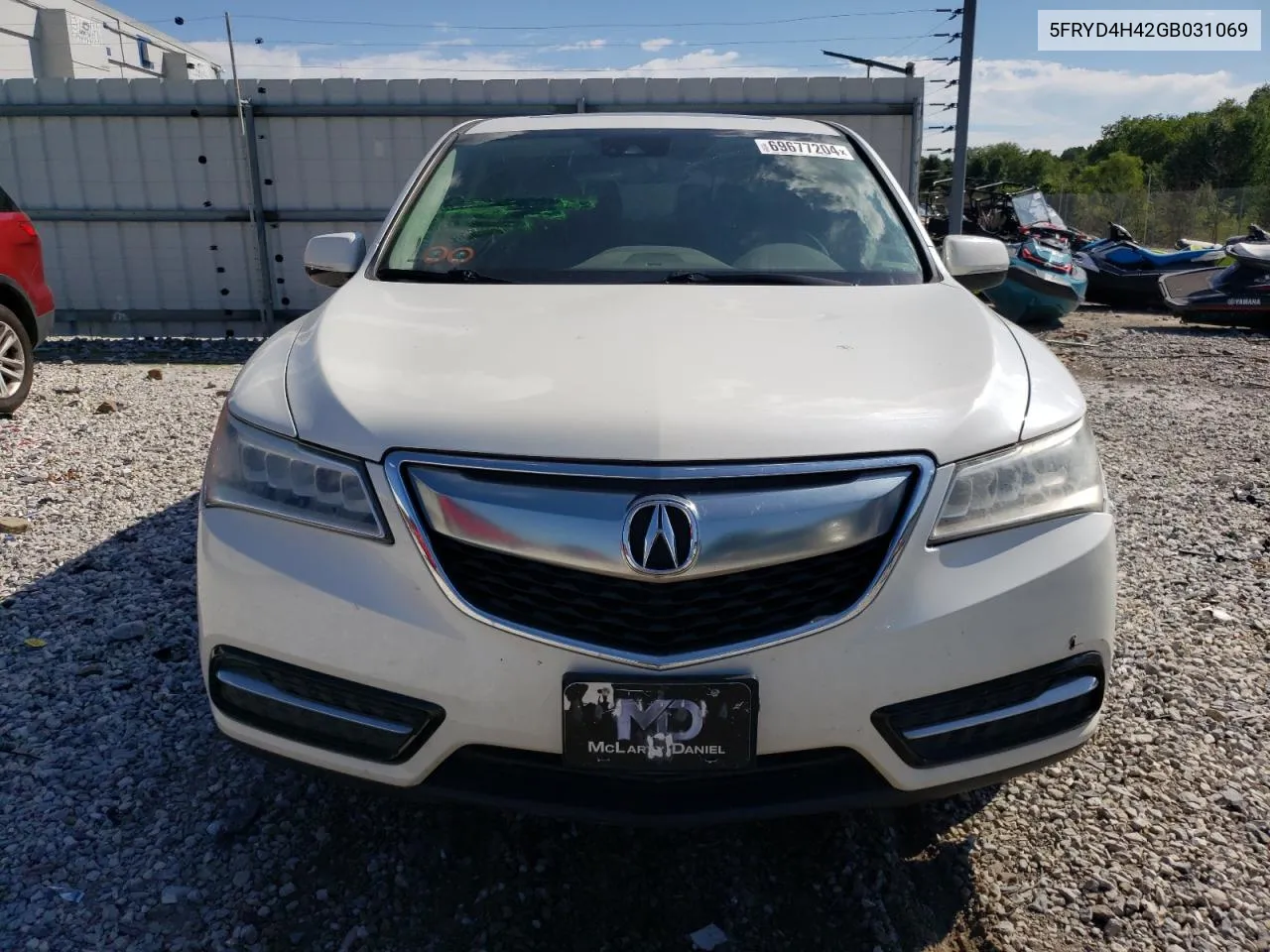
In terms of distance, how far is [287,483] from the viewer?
192cm

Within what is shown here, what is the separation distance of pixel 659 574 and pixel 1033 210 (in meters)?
15.4

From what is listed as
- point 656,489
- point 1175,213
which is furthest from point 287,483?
point 1175,213

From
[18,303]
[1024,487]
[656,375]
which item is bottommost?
[18,303]

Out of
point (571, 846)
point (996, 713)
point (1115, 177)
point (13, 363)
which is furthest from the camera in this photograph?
point (1115, 177)

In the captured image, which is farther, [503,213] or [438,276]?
[503,213]

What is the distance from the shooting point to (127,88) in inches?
393

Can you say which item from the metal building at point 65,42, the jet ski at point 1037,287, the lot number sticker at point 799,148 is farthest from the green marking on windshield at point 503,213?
the metal building at point 65,42

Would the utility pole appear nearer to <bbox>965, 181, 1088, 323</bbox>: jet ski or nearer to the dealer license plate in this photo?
<bbox>965, 181, 1088, 323</bbox>: jet ski

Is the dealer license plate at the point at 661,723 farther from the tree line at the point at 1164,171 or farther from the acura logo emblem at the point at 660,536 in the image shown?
the tree line at the point at 1164,171

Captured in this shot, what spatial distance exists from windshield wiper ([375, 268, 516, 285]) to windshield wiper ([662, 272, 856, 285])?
1.49ft

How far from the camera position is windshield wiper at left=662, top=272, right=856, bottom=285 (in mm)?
2750

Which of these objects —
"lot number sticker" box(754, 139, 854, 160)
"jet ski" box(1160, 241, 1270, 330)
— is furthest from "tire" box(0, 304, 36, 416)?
"jet ski" box(1160, 241, 1270, 330)

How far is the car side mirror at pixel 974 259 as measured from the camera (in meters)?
3.09

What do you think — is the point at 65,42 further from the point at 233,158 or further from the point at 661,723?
the point at 661,723
